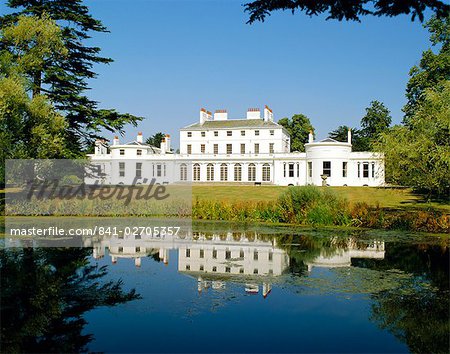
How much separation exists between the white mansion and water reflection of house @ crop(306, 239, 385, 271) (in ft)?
97.2

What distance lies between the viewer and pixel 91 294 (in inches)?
331

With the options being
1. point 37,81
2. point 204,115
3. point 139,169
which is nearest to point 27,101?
point 37,81

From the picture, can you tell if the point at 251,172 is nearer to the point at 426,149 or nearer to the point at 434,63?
the point at 434,63

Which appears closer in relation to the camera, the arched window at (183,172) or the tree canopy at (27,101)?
the tree canopy at (27,101)

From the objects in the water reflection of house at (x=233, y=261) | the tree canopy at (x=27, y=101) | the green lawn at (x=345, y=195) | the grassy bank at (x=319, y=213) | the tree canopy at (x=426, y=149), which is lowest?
the water reflection of house at (x=233, y=261)

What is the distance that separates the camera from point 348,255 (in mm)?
12703

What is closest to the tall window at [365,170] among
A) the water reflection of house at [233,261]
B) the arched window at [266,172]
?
the arched window at [266,172]

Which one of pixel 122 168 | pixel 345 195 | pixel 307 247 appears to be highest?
pixel 122 168

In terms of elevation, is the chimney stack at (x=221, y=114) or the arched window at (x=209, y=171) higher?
the chimney stack at (x=221, y=114)

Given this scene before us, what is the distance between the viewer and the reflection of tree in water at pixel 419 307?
21.0 ft

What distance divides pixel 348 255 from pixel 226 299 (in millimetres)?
5553

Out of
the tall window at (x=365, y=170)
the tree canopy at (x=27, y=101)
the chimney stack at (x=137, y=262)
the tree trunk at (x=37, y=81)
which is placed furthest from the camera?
the tall window at (x=365, y=170)

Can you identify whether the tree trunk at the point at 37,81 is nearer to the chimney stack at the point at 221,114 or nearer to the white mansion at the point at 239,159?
the white mansion at the point at 239,159

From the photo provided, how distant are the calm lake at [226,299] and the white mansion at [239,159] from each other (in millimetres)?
30889
